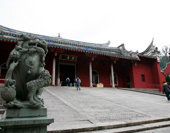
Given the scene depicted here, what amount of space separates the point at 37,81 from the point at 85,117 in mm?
2218

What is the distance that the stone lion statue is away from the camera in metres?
1.89

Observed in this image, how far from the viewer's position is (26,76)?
2113mm

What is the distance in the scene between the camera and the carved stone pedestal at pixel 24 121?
5.81 ft

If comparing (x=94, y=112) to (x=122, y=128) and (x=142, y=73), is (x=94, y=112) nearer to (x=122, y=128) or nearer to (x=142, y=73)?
(x=122, y=128)

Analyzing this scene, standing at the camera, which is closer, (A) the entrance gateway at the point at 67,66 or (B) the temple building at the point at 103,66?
(B) the temple building at the point at 103,66

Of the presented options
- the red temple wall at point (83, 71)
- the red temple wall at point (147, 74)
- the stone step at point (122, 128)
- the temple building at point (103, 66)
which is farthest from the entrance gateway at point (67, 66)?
the stone step at point (122, 128)

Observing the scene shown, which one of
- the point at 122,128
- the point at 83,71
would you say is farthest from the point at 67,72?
the point at 122,128

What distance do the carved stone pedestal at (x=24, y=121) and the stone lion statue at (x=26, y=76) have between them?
3.5 inches

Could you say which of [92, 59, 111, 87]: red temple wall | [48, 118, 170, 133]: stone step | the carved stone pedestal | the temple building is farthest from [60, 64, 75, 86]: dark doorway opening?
the carved stone pedestal

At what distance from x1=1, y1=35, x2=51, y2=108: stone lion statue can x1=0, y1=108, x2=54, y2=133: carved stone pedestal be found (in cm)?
9

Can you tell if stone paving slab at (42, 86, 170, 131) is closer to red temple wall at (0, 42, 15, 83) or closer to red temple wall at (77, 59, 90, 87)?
red temple wall at (0, 42, 15, 83)

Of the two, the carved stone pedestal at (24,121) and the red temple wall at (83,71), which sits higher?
the red temple wall at (83,71)

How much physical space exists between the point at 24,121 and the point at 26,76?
2.19 feet

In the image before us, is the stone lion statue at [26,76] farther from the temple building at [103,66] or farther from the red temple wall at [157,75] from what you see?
the red temple wall at [157,75]
